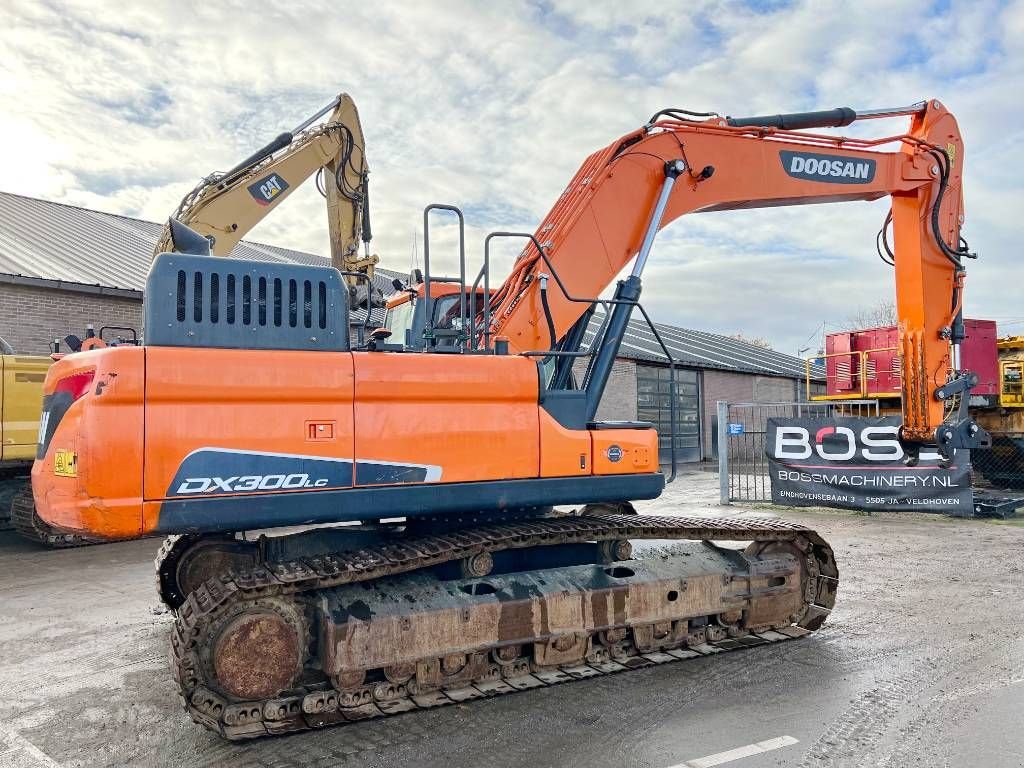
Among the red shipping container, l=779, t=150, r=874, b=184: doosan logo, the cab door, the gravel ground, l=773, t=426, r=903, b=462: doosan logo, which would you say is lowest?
the gravel ground

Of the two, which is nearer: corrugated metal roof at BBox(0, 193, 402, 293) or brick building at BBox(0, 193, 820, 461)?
brick building at BBox(0, 193, 820, 461)

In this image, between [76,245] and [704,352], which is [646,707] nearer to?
[76,245]

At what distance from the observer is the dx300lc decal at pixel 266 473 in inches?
167

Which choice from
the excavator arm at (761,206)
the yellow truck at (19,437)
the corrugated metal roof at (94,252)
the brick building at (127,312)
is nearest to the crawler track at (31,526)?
the yellow truck at (19,437)

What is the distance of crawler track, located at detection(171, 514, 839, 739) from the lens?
435 cm

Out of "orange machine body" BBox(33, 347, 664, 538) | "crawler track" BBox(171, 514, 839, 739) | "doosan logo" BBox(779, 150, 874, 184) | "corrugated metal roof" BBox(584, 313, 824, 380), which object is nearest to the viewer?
"orange machine body" BBox(33, 347, 664, 538)

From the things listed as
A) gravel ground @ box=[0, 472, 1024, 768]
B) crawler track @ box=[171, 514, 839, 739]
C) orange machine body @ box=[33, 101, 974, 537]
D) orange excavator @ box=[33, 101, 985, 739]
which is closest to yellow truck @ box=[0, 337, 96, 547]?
gravel ground @ box=[0, 472, 1024, 768]

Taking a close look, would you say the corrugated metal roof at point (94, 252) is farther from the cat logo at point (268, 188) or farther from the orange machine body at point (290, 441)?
the orange machine body at point (290, 441)

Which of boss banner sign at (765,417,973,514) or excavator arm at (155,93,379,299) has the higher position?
excavator arm at (155,93,379,299)

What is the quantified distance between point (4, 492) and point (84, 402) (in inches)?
324

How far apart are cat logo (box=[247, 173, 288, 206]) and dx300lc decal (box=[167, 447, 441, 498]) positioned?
8467 millimetres

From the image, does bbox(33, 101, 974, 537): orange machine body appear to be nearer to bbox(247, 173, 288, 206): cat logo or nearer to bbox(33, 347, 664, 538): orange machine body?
bbox(33, 347, 664, 538): orange machine body

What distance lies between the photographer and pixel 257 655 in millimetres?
4430

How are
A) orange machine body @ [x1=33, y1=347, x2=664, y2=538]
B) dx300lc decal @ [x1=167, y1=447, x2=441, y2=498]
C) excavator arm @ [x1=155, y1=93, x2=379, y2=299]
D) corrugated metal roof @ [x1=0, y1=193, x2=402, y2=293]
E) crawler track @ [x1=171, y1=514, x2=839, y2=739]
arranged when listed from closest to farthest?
orange machine body @ [x1=33, y1=347, x2=664, y2=538] → dx300lc decal @ [x1=167, y1=447, x2=441, y2=498] → crawler track @ [x1=171, y1=514, x2=839, y2=739] → excavator arm @ [x1=155, y1=93, x2=379, y2=299] → corrugated metal roof @ [x1=0, y1=193, x2=402, y2=293]
